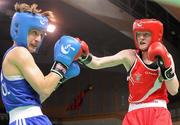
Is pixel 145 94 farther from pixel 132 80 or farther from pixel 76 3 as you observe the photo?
pixel 76 3

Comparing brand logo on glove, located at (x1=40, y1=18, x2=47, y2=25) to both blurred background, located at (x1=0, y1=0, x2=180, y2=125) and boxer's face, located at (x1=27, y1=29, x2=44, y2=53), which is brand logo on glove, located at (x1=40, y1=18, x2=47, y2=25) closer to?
boxer's face, located at (x1=27, y1=29, x2=44, y2=53)

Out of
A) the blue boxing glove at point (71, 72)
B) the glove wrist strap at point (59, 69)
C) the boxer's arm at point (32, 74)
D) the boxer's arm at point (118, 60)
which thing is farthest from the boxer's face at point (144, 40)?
the boxer's arm at point (32, 74)

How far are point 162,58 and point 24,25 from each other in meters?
1.05

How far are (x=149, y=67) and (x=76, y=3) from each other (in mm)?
4273

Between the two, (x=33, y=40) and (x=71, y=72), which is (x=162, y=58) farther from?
(x=33, y=40)

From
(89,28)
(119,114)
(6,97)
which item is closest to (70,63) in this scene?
(6,97)

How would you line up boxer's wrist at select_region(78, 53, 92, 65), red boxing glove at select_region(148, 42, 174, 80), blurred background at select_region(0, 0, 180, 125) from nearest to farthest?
1. red boxing glove at select_region(148, 42, 174, 80)
2. boxer's wrist at select_region(78, 53, 92, 65)
3. blurred background at select_region(0, 0, 180, 125)

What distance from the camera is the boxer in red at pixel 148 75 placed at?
3109mm

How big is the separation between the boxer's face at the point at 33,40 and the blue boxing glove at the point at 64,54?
138 mm

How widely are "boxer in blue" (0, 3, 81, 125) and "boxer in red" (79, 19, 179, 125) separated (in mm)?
718

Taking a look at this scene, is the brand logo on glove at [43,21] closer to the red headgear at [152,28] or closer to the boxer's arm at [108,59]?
the boxer's arm at [108,59]

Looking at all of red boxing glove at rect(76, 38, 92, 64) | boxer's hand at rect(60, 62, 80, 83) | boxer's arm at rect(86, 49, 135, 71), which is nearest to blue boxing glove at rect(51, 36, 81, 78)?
boxer's hand at rect(60, 62, 80, 83)

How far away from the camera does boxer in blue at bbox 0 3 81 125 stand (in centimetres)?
250

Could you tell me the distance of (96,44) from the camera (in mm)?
10586
